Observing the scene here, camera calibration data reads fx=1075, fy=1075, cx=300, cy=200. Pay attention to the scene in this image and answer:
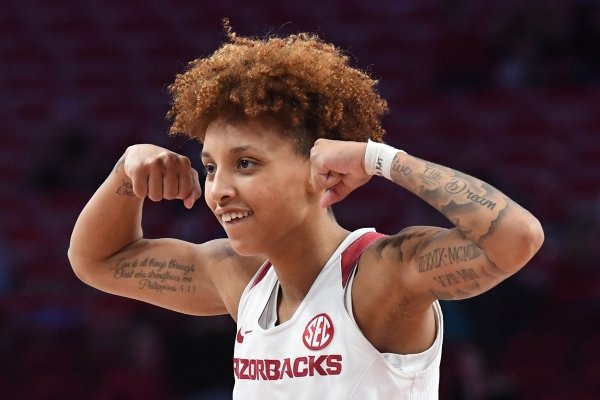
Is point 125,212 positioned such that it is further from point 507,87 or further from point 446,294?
point 507,87

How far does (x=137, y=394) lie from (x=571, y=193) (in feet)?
13.5

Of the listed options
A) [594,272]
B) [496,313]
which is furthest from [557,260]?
[496,313]

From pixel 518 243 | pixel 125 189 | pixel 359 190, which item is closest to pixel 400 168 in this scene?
pixel 518 243

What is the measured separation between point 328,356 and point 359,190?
613 cm

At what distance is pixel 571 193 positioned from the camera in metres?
9.17

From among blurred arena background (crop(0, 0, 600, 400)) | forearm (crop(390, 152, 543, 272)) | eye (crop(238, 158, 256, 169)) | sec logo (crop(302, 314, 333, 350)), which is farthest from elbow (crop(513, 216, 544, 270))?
blurred arena background (crop(0, 0, 600, 400))

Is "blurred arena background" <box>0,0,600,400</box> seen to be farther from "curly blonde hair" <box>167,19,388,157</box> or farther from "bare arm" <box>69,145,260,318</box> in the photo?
"curly blonde hair" <box>167,19,388,157</box>

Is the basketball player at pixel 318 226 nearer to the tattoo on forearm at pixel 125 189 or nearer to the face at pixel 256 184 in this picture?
the face at pixel 256 184

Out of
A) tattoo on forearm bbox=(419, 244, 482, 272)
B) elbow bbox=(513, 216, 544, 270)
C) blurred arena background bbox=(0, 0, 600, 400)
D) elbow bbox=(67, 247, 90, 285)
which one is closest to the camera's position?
elbow bbox=(513, 216, 544, 270)

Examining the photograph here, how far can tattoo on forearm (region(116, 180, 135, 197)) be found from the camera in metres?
3.89

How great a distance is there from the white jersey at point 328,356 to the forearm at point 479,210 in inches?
17.0

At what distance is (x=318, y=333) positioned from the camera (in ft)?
10.8

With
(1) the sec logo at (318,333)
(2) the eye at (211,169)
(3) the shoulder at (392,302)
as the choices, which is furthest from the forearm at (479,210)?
(2) the eye at (211,169)

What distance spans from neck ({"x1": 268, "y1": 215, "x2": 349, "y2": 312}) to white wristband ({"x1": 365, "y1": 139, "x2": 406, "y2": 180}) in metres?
0.45
